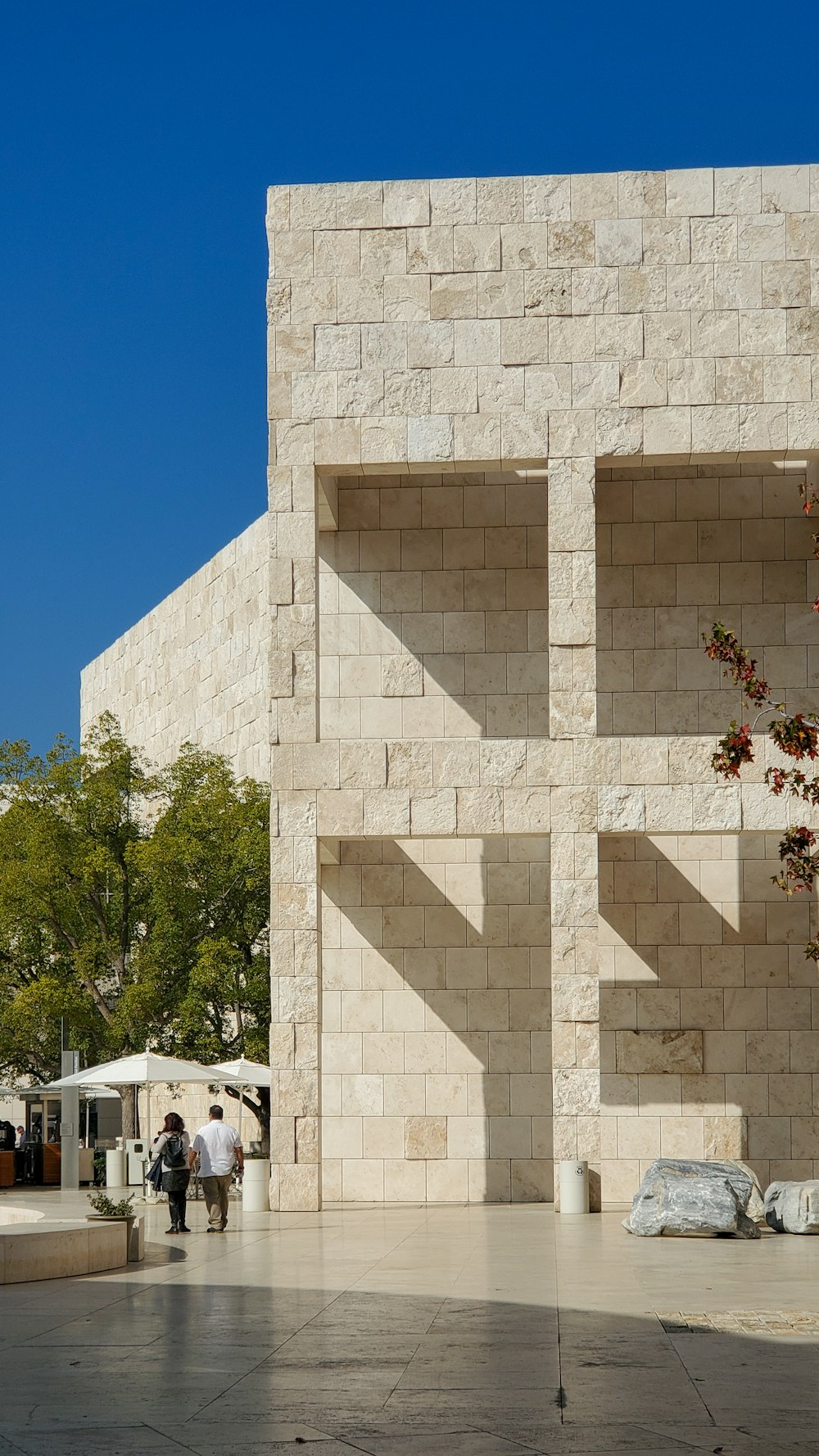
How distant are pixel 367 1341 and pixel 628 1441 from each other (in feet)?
12.1

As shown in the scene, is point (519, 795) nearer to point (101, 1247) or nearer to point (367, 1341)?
point (101, 1247)

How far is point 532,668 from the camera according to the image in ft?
90.4

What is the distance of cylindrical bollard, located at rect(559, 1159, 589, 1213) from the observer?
23.1 metres

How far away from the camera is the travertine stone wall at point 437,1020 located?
1049 inches

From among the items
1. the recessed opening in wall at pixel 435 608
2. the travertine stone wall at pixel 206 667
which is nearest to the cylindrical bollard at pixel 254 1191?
the recessed opening in wall at pixel 435 608

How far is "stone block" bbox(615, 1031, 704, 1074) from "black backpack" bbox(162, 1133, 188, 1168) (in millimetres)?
7373

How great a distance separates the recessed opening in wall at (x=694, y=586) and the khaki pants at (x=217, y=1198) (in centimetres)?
944

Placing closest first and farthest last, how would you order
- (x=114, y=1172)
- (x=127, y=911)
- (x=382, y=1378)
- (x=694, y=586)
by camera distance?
(x=382, y=1378) → (x=694, y=586) → (x=114, y=1172) → (x=127, y=911)

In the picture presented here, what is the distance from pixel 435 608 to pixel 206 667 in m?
15.3

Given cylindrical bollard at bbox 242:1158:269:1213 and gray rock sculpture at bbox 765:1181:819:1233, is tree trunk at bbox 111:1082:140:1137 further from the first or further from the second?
gray rock sculpture at bbox 765:1181:819:1233

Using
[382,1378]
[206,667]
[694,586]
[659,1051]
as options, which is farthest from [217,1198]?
[206,667]

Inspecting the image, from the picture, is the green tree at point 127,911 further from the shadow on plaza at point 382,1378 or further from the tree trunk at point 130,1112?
the shadow on plaza at point 382,1378

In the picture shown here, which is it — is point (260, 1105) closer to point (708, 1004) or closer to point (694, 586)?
point (708, 1004)

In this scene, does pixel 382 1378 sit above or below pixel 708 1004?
below
